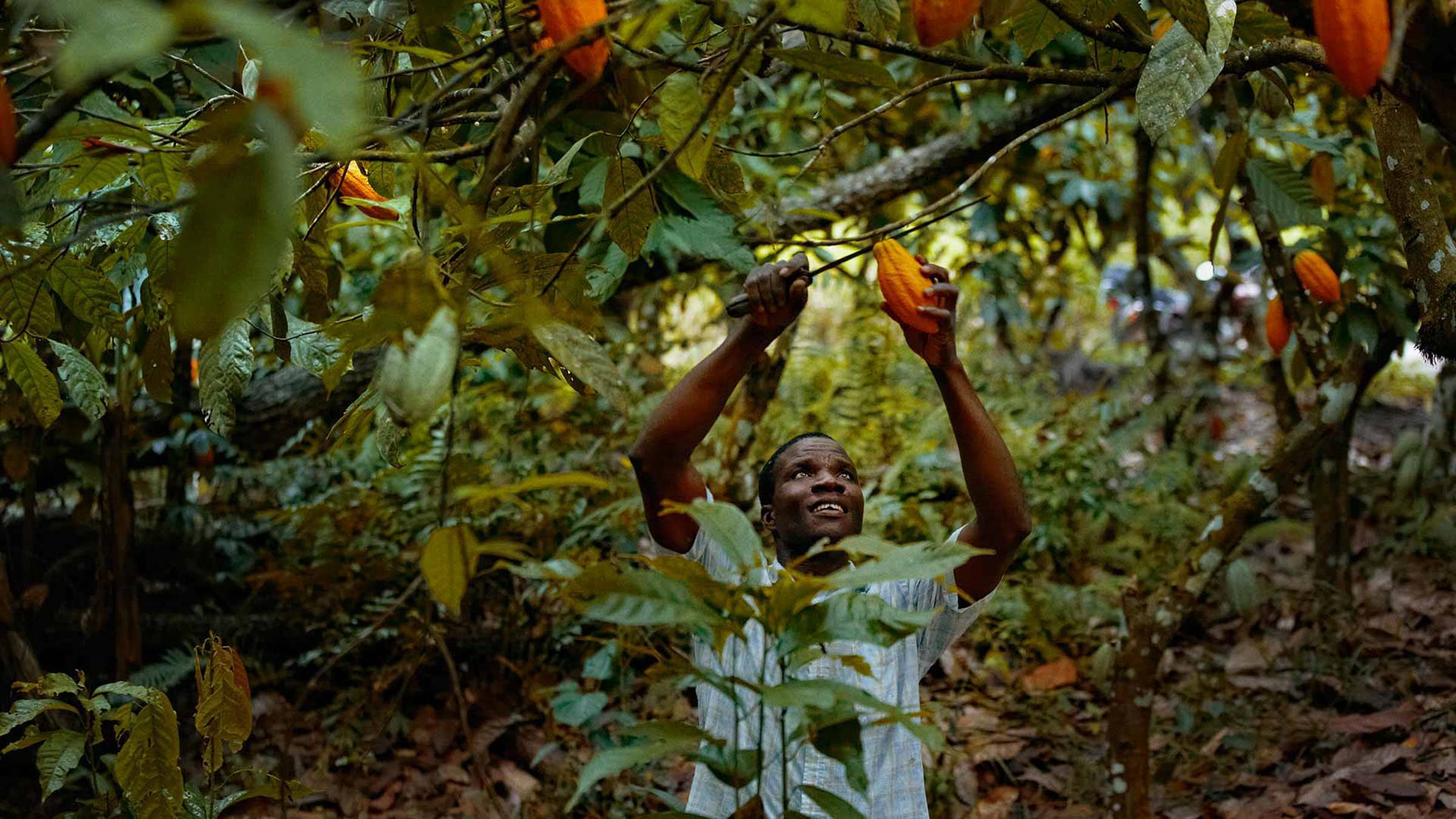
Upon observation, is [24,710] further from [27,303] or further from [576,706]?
[576,706]

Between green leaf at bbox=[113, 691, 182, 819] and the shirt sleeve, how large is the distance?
41.5 inches

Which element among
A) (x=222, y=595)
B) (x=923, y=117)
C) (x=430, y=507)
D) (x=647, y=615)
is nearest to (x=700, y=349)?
(x=923, y=117)

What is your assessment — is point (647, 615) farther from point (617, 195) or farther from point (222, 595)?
point (222, 595)

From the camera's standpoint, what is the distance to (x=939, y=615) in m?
1.67

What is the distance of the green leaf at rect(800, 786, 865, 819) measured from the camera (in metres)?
1.04

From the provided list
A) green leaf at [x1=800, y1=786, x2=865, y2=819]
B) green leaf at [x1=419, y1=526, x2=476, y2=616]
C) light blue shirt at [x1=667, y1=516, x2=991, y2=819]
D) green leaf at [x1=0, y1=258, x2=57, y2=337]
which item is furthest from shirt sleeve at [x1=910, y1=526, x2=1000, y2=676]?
green leaf at [x1=0, y1=258, x2=57, y2=337]

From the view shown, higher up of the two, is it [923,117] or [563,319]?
[923,117]

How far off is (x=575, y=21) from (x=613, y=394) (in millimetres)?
297

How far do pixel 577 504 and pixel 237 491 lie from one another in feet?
3.52

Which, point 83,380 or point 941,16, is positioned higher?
point 941,16

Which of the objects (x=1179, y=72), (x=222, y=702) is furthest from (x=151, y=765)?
(x=1179, y=72)

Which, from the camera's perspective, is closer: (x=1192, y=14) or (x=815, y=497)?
(x=1192, y=14)

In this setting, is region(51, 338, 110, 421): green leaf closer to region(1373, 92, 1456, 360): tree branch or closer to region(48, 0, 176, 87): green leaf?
region(48, 0, 176, 87): green leaf

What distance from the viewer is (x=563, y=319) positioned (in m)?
1.17
